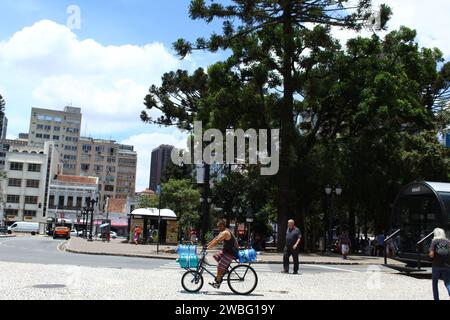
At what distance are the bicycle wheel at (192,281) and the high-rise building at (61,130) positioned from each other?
14962 cm

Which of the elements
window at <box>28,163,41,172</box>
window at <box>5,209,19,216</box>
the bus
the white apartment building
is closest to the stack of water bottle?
the bus

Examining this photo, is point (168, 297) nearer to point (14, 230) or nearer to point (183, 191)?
point (183, 191)

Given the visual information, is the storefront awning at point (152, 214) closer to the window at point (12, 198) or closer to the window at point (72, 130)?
the window at point (12, 198)

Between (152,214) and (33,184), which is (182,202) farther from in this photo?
(33,184)

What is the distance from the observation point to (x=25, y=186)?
104000 millimetres

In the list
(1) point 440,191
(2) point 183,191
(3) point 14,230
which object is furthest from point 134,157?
(1) point 440,191

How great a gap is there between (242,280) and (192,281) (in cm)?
112

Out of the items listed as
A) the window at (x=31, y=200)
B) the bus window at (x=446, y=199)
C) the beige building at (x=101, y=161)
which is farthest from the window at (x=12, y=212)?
the bus window at (x=446, y=199)

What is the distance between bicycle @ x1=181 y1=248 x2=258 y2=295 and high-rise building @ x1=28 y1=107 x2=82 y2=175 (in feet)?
491

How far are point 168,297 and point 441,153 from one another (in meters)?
30.4

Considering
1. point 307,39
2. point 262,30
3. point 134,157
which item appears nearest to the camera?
point 307,39

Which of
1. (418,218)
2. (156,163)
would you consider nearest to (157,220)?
(418,218)

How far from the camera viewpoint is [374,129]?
117ft

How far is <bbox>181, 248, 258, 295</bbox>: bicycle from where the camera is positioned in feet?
39.2
